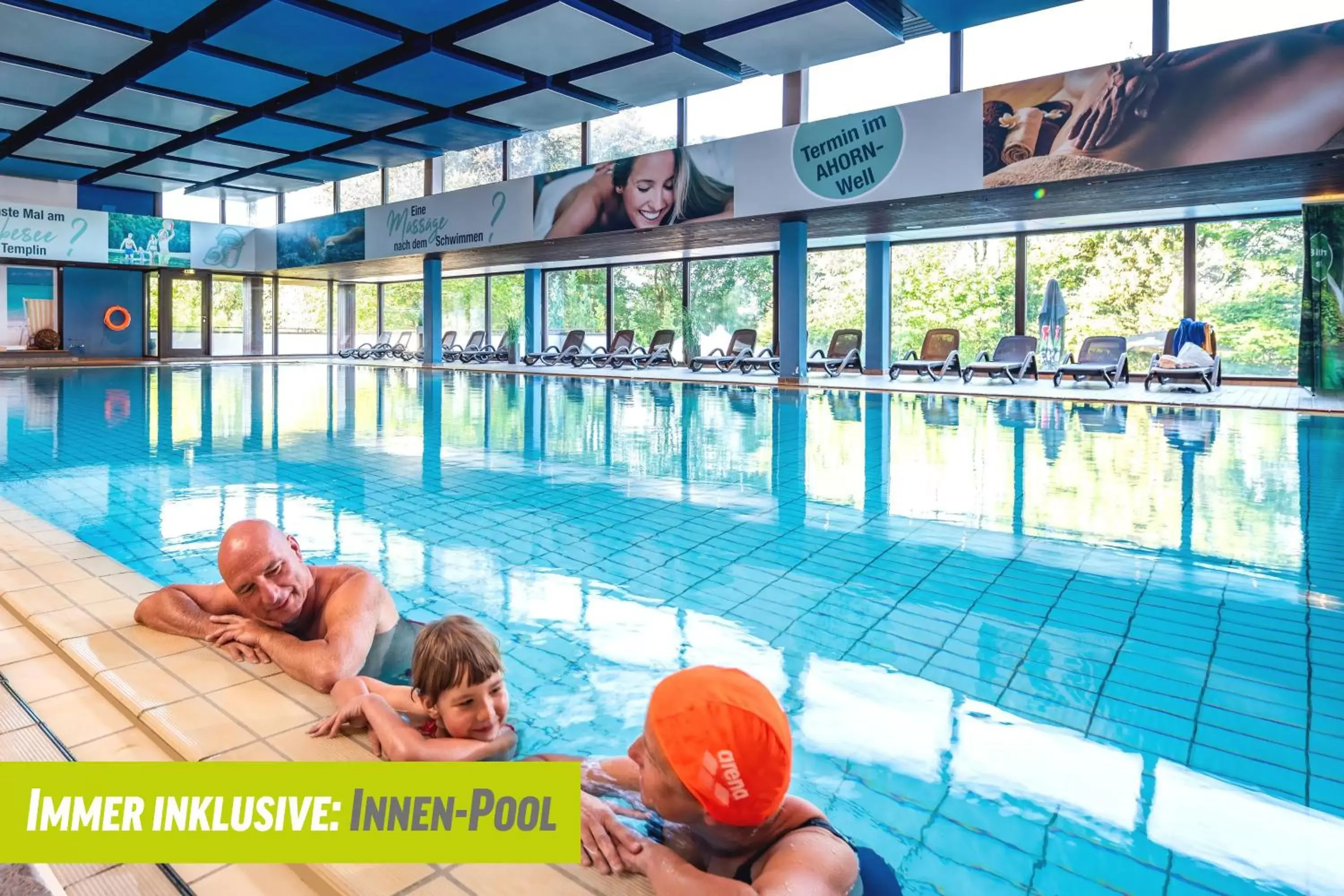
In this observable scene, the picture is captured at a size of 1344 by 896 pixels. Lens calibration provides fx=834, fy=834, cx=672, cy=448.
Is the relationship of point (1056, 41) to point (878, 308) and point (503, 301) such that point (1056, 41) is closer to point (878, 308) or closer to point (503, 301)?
point (878, 308)

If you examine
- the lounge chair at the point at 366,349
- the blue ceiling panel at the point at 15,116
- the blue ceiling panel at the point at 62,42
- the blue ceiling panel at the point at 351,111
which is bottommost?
the lounge chair at the point at 366,349

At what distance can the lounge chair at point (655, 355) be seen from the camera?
1753 centimetres

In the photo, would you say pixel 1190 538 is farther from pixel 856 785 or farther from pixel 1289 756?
pixel 856 785

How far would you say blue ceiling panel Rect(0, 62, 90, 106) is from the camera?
11914 millimetres

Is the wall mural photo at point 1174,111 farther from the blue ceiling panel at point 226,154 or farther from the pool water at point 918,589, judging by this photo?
the blue ceiling panel at point 226,154

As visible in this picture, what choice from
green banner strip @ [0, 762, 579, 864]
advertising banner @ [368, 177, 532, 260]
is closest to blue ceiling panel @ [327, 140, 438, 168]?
advertising banner @ [368, 177, 532, 260]

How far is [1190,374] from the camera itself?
37.0 ft

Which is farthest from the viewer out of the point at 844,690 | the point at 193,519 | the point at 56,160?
the point at 56,160

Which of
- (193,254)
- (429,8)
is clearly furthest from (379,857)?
(193,254)

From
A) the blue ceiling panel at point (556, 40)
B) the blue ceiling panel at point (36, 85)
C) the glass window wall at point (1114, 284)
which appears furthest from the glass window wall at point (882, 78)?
the blue ceiling panel at point (36, 85)

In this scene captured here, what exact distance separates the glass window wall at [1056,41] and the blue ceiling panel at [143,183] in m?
18.0

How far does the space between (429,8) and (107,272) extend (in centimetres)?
1609

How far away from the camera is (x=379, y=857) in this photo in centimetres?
127

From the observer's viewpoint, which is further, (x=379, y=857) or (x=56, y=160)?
(x=56, y=160)
